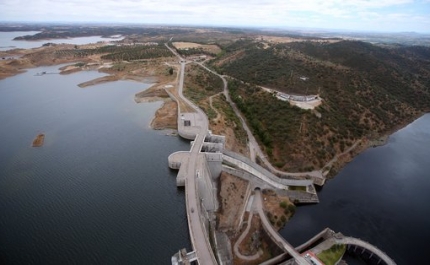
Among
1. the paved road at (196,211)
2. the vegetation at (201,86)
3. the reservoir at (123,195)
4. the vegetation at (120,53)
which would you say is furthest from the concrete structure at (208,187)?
the vegetation at (120,53)

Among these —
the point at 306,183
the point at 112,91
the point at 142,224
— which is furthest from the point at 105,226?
the point at 112,91

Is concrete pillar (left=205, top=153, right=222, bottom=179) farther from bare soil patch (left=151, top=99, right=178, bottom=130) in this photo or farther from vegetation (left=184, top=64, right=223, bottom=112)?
vegetation (left=184, top=64, right=223, bottom=112)

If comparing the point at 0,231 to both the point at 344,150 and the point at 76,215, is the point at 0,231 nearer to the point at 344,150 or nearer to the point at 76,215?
the point at 76,215

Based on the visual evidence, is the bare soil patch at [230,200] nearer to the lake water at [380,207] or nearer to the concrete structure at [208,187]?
the concrete structure at [208,187]

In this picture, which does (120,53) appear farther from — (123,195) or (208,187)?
(208,187)

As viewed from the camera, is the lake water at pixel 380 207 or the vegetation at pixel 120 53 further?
the vegetation at pixel 120 53

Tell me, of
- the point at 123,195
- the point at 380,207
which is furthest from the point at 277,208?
the point at 123,195
